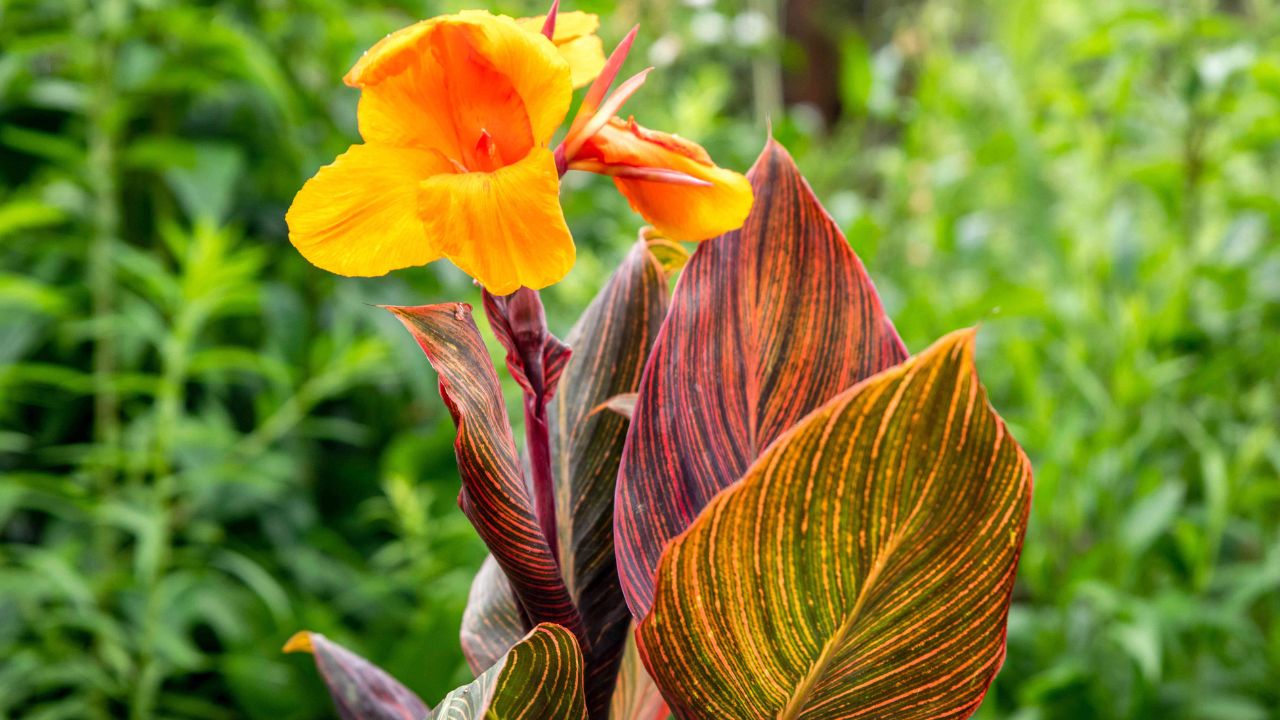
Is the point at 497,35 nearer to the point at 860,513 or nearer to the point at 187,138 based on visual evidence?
the point at 860,513

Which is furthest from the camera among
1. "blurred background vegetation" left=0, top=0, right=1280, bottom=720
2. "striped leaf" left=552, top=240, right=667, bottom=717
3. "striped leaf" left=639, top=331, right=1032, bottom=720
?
"blurred background vegetation" left=0, top=0, right=1280, bottom=720

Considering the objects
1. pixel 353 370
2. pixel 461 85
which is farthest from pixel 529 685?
pixel 353 370

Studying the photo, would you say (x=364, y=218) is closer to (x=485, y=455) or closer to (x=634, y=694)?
(x=485, y=455)

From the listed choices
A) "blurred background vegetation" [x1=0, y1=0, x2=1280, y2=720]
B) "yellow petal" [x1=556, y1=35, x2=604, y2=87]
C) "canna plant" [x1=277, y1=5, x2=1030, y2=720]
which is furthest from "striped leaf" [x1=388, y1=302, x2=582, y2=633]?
"blurred background vegetation" [x1=0, y1=0, x2=1280, y2=720]

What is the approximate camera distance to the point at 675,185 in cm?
32

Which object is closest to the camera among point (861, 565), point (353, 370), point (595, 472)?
point (861, 565)

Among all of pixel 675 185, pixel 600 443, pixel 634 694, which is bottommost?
pixel 634 694

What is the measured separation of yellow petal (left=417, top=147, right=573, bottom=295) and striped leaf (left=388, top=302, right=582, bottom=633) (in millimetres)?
26

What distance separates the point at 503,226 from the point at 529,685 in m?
0.14

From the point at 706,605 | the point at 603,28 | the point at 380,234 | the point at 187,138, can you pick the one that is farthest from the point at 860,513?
the point at 603,28

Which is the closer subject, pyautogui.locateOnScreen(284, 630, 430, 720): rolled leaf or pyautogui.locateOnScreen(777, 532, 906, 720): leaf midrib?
pyautogui.locateOnScreen(777, 532, 906, 720): leaf midrib

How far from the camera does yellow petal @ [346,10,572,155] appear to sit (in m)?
0.29

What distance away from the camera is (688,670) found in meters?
0.31

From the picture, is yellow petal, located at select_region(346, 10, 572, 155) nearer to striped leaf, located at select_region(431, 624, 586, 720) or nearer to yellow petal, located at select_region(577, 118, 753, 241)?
yellow petal, located at select_region(577, 118, 753, 241)
